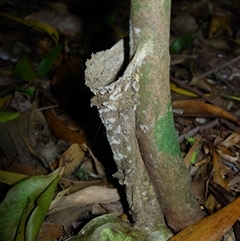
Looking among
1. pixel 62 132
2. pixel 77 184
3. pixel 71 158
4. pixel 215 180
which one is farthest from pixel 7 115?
pixel 215 180

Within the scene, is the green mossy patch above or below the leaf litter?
above

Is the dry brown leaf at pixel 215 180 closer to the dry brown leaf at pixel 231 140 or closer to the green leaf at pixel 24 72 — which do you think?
the dry brown leaf at pixel 231 140

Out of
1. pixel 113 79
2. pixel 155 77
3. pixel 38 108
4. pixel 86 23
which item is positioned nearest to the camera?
pixel 155 77

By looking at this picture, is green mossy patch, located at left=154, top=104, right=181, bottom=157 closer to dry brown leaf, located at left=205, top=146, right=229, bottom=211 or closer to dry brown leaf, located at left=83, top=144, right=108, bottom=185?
dry brown leaf, located at left=205, top=146, right=229, bottom=211

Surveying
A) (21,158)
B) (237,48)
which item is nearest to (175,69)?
(237,48)

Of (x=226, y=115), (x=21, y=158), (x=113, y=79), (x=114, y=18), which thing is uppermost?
(x=113, y=79)

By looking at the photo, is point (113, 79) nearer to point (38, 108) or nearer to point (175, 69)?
point (38, 108)

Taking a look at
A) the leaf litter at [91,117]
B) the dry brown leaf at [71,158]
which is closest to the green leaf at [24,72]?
the leaf litter at [91,117]

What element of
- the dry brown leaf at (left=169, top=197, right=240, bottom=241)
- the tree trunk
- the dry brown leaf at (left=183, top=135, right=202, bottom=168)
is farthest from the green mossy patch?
the dry brown leaf at (left=183, top=135, right=202, bottom=168)

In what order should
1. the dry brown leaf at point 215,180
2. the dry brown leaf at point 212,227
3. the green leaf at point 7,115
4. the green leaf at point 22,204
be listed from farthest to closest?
the green leaf at point 7,115, the dry brown leaf at point 215,180, the green leaf at point 22,204, the dry brown leaf at point 212,227
